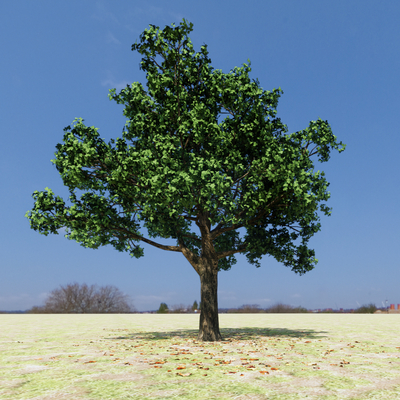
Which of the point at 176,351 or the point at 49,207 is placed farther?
the point at 49,207

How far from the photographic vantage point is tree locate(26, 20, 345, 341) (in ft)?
53.5

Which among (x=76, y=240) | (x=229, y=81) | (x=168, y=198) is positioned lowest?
(x=76, y=240)

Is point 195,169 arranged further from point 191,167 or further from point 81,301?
point 81,301

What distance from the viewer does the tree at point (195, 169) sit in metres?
16.3

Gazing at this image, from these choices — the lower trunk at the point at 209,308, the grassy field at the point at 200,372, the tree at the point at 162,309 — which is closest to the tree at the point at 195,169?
the lower trunk at the point at 209,308

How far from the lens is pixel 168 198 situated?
1541cm

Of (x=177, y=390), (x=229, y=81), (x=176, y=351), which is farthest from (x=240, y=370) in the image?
(x=229, y=81)

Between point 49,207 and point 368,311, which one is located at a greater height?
point 49,207

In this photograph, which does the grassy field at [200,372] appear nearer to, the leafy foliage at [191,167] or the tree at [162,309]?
the leafy foliage at [191,167]

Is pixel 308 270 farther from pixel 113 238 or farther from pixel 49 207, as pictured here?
pixel 49 207

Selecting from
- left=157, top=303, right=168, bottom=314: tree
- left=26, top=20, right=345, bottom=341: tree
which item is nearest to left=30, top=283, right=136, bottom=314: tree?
left=157, top=303, right=168, bottom=314: tree

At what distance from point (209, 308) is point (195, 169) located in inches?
293

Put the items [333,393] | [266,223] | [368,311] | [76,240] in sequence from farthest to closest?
1. [368,311]
2. [266,223]
3. [76,240]
4. [333,393]

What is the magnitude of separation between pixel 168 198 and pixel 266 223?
666 centimetres
